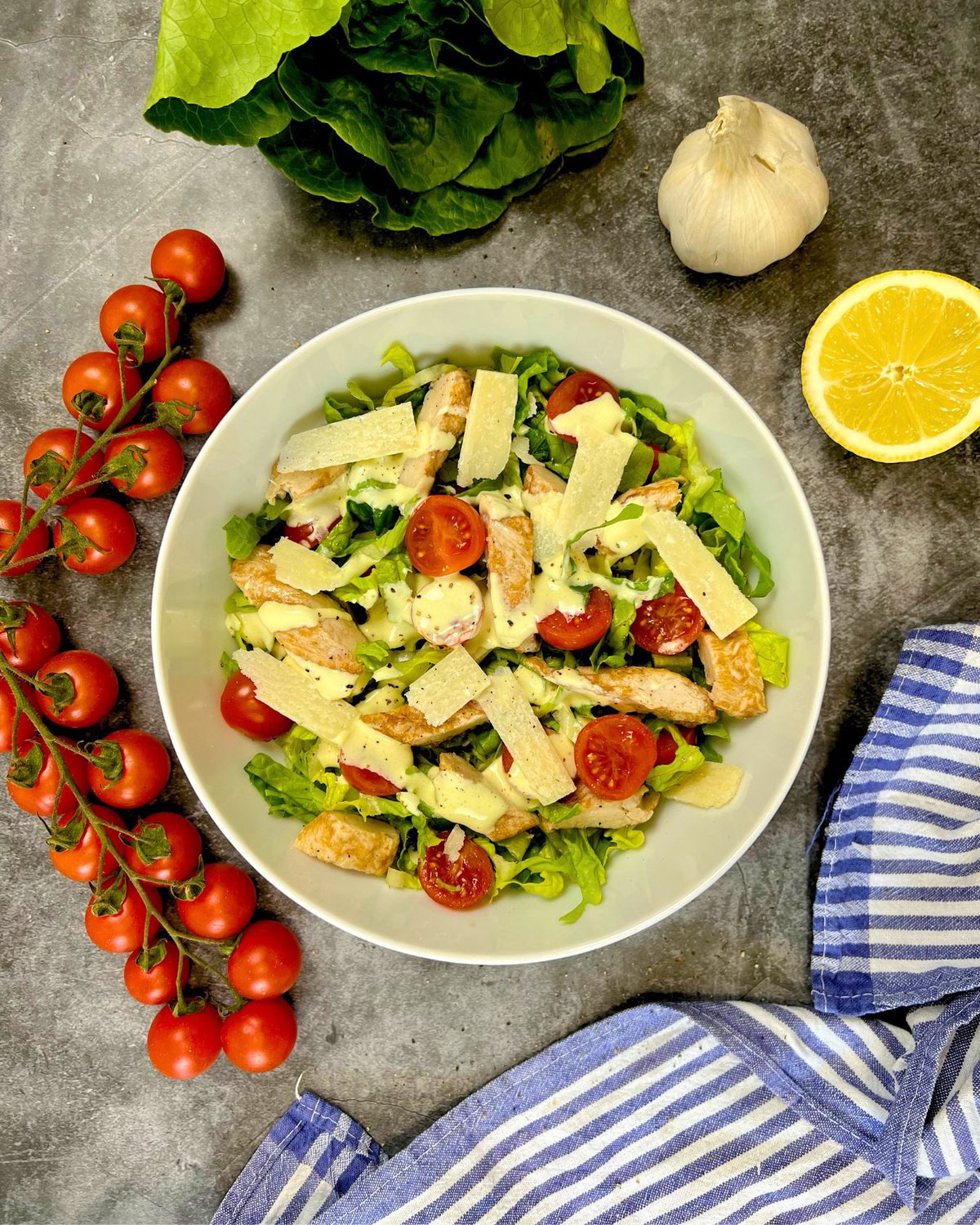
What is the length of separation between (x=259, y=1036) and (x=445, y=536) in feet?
4.92

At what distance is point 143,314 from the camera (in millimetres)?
2635

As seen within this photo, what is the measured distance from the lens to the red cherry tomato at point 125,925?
271cm

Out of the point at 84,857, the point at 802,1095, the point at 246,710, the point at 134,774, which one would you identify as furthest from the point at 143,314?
the point at 802,1095

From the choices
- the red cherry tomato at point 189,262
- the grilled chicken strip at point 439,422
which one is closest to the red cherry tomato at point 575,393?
the grilled chicken strip at point 439,422

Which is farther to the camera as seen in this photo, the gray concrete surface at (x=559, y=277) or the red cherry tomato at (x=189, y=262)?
the gray concrete surface at (x=559, y=277)

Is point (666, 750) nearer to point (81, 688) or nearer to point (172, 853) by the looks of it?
point (172, 853)

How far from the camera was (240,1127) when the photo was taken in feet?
9.55

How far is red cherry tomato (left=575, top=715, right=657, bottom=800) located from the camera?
2.39 m

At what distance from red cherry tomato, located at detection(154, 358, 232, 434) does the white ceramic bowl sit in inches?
11.2

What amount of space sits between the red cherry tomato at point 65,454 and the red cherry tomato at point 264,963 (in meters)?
1.32

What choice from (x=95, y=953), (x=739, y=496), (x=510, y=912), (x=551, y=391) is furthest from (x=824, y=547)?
(x=95, y=953)

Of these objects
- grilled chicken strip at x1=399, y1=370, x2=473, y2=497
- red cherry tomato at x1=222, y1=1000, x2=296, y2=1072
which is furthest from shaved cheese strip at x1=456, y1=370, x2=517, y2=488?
red cherry tomato at x1=222, y1=1000, x2=296, y2=1072

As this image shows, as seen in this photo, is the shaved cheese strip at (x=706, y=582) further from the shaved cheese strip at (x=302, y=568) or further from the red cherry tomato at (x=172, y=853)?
the red cherry tomato at (x=172, y=853)

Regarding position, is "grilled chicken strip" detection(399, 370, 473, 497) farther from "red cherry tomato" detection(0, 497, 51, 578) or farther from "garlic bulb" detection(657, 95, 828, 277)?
"red cherry tomato" detection(0, 497, 51, 578)
